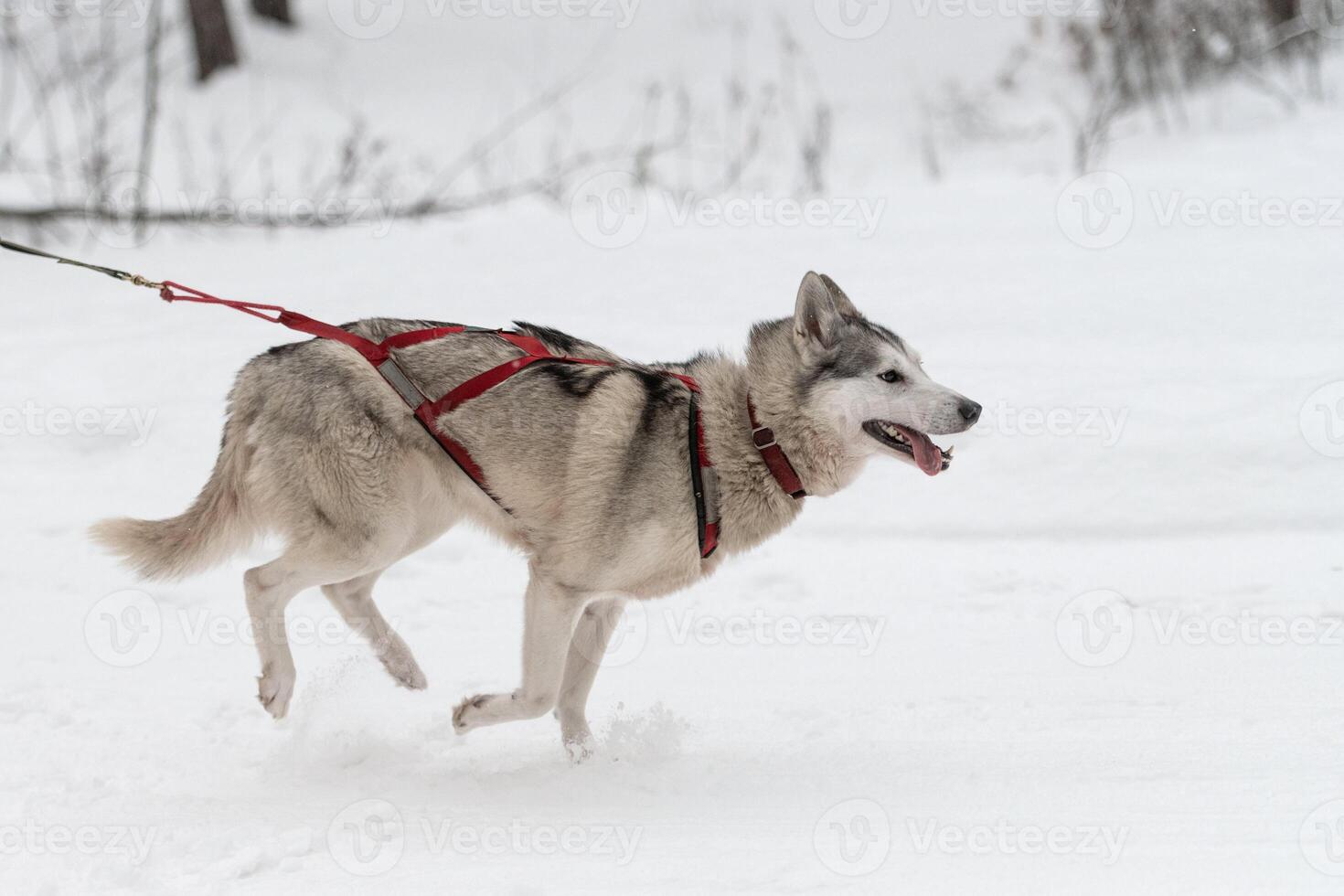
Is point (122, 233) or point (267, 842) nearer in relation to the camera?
point (267, 842)

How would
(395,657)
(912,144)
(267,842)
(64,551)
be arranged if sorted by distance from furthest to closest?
(912,144)
(64,551)
(395,657)
(267,842)

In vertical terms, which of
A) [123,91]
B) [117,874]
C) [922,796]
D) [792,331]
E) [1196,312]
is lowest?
[922,796]

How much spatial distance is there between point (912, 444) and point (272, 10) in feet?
46.4

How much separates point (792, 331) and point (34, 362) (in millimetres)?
5553

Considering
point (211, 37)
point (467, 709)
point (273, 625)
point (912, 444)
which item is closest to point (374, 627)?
point (273, 625)

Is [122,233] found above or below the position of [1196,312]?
above

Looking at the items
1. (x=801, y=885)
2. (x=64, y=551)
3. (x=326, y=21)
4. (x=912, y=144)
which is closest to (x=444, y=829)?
(x=801, y=885)

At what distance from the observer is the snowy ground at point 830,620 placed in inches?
132

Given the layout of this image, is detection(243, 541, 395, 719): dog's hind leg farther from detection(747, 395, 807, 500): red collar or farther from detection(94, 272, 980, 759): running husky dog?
detection(747, 395, 807, 500): red collar

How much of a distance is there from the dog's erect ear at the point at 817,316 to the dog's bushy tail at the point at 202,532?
1944 mm

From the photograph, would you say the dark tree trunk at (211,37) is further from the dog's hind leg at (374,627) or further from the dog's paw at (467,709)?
the dog's paw at (467,709)

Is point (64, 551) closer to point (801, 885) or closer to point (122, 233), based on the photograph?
point (801, 885)

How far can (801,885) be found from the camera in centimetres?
306

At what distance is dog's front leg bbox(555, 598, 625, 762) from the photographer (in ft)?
13.8
